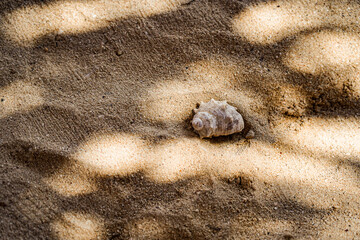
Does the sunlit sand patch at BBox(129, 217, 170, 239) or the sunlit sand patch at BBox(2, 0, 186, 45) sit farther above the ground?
the sunlit sand patch at BBox(2, 0, 186, 45)

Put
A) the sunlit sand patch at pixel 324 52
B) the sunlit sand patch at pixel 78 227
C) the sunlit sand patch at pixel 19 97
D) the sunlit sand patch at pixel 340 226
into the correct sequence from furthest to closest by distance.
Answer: the sunlit sand patch at pixel 324 52 → the sunlit sand patch at pixel 19 97 → the sunlit sand patch at pixel 340 226 → the sunlit sand patch at pixel 78 227

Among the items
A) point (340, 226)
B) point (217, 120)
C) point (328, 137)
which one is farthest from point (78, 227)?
point (328, 137)

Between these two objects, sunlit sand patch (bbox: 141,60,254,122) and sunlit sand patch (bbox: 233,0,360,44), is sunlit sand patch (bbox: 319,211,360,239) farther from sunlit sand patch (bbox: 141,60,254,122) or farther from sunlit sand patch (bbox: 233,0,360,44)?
sunlit sand patch (bbox: 233,0,360,44)

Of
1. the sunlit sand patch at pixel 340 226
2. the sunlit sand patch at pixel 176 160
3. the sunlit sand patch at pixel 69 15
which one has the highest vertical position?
the sunlit sand patch at pixel 69 15

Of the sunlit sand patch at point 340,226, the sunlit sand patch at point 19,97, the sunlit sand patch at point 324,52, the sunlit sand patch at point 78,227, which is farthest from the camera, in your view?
the sunlit sand patch at point 324,52

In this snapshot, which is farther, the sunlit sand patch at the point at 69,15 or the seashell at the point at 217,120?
the sunlit sand patch at the point at 69,15

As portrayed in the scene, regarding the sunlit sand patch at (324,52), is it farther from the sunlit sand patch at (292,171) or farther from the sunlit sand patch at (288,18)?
the sunlit sand patch at (292,171)

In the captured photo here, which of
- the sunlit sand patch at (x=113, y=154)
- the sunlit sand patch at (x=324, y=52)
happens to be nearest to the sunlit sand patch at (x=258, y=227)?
the sunlit sand patch at (x=113, y=154)

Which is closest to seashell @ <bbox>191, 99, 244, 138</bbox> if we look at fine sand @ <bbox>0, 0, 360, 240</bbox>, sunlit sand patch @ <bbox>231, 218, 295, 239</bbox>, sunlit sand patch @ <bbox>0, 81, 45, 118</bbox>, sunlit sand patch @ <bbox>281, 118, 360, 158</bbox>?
fine sand @ <bbox>0, 0, 360, 240</bbox>

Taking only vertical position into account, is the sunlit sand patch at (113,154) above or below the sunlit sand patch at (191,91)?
below
